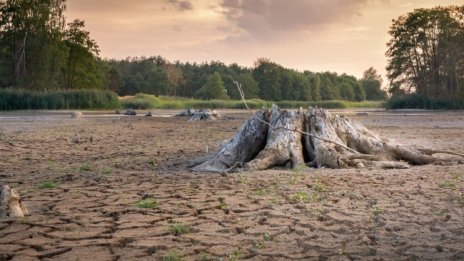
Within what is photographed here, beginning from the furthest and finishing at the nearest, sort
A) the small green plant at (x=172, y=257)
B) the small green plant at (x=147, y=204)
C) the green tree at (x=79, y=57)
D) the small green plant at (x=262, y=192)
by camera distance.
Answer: the green tree at (x=79, y=57) < the small green plant at (x=262, y=192) < the small green plant at (x=147, y=204) < the small green plant at (x=172, y=257)

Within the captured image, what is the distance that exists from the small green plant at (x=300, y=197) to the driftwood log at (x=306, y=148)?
7.16 feet

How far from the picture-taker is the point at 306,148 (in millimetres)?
9047

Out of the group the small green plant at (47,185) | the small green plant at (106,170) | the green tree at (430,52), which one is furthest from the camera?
the green tree at (430,52)

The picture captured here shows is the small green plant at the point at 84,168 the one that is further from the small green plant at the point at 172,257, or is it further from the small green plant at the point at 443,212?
the small green plant at the point at 443,212

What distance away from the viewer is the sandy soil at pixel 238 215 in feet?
12.6

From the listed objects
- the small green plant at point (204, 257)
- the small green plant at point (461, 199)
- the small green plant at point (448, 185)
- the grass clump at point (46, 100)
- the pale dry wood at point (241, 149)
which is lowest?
the small green plant at point (204, 257)

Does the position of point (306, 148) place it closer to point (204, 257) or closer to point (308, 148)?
point (308, 148)

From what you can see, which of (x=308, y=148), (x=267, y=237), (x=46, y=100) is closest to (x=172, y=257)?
(x=267, y=237)

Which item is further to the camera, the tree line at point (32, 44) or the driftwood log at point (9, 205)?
the tree line at point (32, 44)

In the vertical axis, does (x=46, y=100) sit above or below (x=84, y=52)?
below

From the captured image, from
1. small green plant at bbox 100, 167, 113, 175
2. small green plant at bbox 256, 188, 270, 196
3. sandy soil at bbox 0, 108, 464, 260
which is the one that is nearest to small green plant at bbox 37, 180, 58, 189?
sandy soil at bbox 0, 108, 464, 260

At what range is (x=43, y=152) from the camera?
37.5ft

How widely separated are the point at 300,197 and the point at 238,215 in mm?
1065

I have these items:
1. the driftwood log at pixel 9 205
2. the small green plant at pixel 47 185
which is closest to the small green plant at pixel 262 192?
the driftwood log at pixel 9 205
